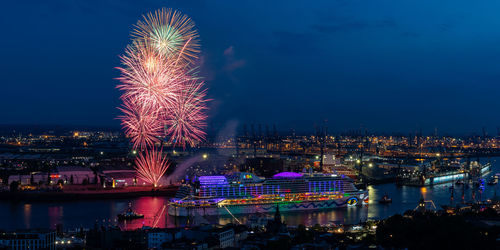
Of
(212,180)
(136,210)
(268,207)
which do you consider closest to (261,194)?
(268,207)

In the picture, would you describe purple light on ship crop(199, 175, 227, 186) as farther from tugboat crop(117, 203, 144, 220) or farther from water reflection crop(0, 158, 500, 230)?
tugboat crop(117, 203, 144, 220)

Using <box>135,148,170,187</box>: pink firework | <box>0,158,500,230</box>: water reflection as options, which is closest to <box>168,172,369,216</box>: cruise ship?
<box>0,158,500,230</box>: water reflection

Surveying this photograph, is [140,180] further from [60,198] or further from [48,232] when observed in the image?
[48,232]

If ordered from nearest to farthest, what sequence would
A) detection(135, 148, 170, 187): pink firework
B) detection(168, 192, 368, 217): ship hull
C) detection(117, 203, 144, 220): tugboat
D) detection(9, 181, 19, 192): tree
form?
detection(117, 203, 144, 220): tugboat, detection(168, 192, 368, 217): ship hull, detection(135, 148, 170, 187): pink firework, detection(9, 181, 19, 192): tree

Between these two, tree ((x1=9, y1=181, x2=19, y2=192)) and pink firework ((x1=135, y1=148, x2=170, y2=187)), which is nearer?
pink firework ((x1=135, y1=148, x2=170, y2=187))

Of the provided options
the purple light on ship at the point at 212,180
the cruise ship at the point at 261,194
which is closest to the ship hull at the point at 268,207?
the cruise ship at the point at 261,194

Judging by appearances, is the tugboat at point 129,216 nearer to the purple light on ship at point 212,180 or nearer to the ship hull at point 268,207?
the ship hull at point 268,207

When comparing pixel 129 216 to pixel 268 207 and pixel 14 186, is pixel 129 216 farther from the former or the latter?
pixel 14 186
